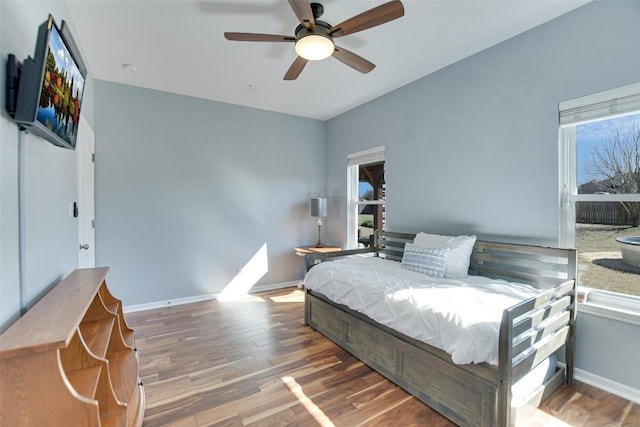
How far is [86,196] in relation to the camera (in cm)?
303

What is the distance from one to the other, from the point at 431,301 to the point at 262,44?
2.60 m

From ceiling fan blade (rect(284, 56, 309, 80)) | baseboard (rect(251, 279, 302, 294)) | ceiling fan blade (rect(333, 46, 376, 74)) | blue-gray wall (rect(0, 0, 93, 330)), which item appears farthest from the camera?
baseboard (rect(251, 279, 302, 294))

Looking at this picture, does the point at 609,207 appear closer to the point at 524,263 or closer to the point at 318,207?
the point at 524,263

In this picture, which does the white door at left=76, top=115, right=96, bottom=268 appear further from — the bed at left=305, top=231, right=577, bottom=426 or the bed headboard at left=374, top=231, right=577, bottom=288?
the bed headboard at left=374, top=231, right=577, bottom=288

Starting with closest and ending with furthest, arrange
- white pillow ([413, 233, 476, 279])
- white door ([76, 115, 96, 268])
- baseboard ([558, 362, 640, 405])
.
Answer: baseboard ([558, 362, 640, 405]) → white pillow ([413, 233, 476, 279]) → white door ([76, 115, 96, 268])

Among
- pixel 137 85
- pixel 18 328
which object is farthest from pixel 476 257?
pixel 137 85

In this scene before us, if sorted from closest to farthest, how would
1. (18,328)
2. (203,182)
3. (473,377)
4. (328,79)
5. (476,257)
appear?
(18,328) → (473,377) → (476,257) → (328,79) → (203,182)

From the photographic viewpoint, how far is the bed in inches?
61.1

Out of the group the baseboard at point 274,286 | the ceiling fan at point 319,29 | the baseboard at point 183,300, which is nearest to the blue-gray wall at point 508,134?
the ceiling fan at point 319,29

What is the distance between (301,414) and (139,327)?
2254mm

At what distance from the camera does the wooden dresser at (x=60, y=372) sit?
90 centimetres

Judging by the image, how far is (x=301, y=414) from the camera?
183 cm

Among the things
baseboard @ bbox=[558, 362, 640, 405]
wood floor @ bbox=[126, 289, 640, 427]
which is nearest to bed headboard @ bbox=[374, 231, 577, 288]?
baseboard @ bbox=[558, 362, 640, 405]

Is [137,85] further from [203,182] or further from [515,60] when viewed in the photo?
[515,60]
